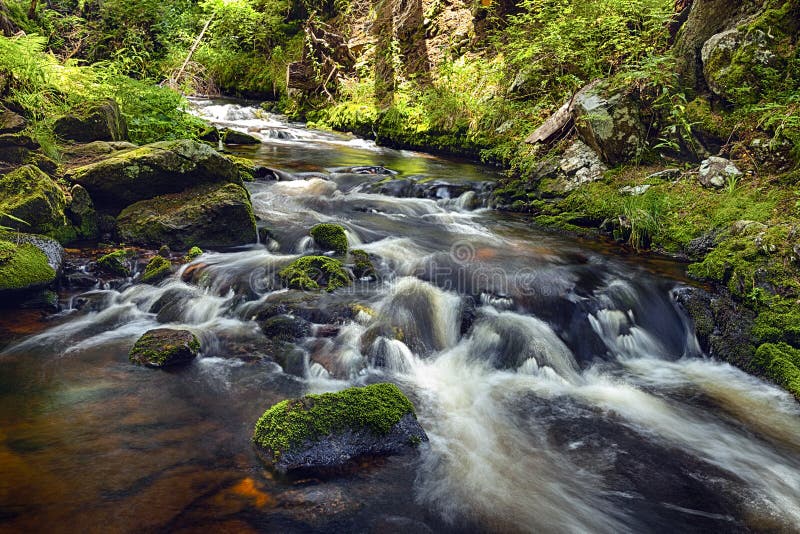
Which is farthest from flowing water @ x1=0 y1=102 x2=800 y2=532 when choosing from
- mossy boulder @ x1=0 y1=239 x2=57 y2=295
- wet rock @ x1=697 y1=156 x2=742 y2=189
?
wet rock @ x1=697 y1=156 x2=742 y2=189

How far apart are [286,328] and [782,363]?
5158mm

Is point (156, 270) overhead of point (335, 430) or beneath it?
overhead

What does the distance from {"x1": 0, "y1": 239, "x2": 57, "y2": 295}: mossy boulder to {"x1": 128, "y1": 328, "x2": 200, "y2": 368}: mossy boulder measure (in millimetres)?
1677

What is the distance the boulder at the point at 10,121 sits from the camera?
252 inches

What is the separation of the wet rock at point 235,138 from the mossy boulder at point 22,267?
848 centimetres

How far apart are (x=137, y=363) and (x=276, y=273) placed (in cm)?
210

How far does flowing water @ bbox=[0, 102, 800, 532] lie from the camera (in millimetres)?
2869

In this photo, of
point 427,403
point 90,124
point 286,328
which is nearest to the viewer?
point 427,403

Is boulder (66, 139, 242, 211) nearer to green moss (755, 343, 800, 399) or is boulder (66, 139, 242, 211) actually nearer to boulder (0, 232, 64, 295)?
boulder (0, 232, 64, 295)

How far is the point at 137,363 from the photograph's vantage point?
4367 mm

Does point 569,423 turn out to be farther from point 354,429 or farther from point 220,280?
point 220,280

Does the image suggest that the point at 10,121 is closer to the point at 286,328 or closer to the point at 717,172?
the point at 286,328

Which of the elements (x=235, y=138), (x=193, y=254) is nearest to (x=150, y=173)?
(x=193, y=254)

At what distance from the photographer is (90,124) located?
765cm
